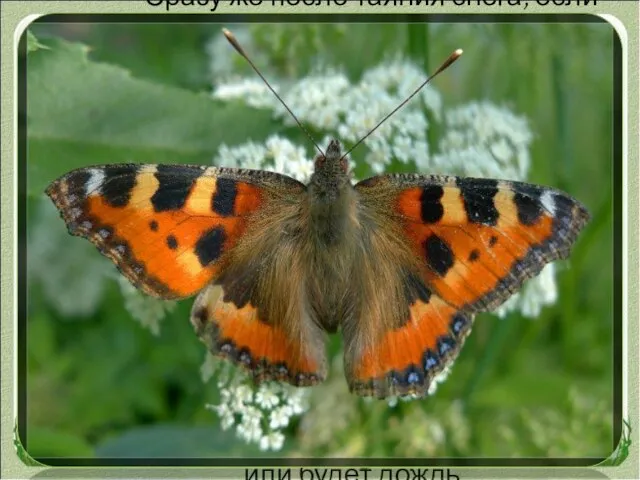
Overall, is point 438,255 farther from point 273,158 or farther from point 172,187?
point 172,187

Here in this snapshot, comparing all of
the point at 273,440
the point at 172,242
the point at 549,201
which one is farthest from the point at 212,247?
the point at 549,201

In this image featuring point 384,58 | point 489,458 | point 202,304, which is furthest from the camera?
point 384,58

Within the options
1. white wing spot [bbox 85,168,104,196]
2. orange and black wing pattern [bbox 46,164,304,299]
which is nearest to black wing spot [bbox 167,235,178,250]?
orange and black wing pattern [bbox 46,164,304,299]

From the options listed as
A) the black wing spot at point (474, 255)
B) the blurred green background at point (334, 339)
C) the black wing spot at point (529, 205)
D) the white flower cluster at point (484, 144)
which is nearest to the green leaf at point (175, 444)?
the blurred green background at point (334, 339)

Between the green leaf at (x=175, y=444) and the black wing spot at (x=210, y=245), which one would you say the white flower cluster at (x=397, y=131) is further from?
the green leaf at (x=175, y=444)

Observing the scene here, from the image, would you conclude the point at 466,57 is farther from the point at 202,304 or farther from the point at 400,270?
the point at 202,304

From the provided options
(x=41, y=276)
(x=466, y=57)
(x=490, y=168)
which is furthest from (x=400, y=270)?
(x=41, y=276)
